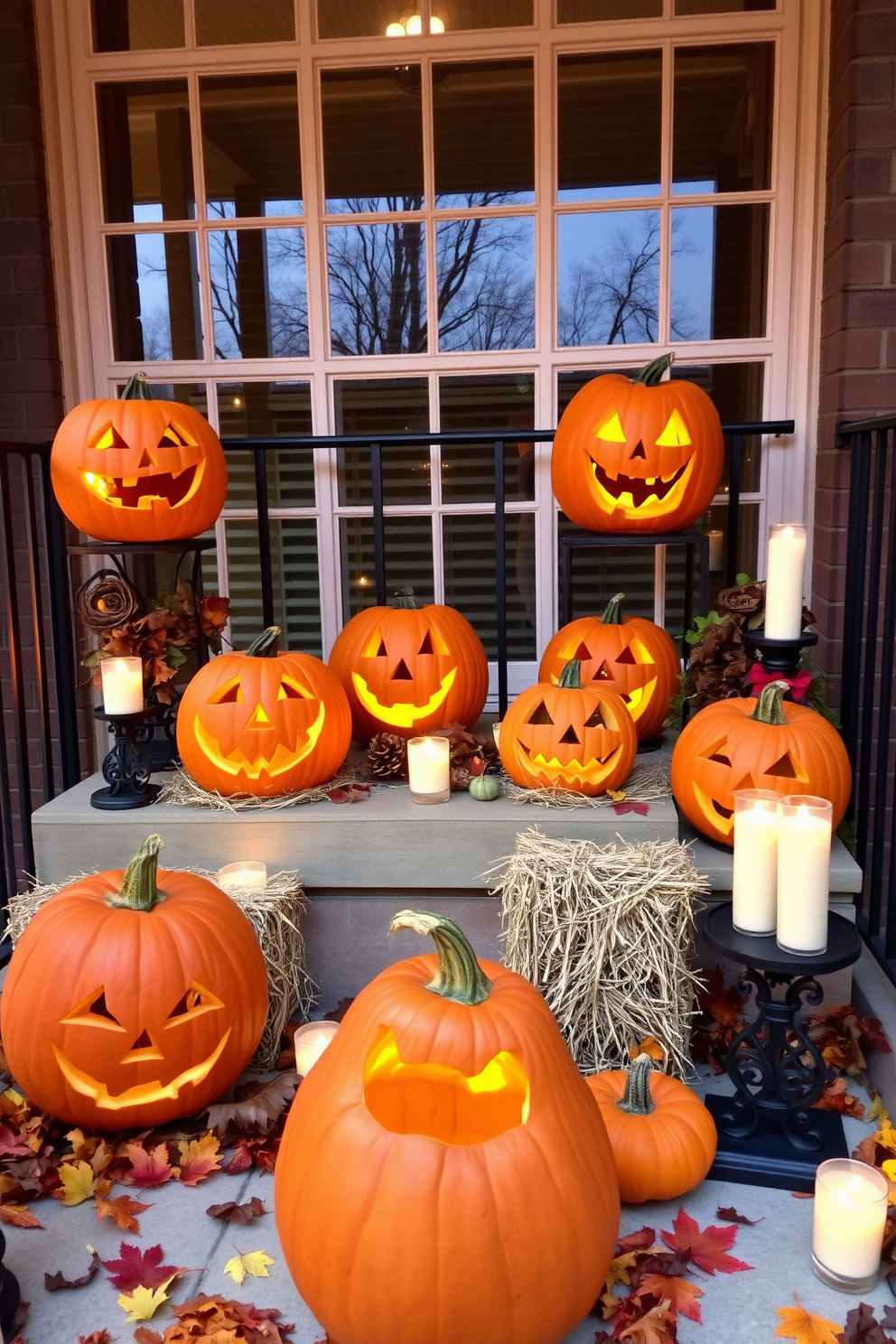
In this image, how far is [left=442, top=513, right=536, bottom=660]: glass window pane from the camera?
119 inches

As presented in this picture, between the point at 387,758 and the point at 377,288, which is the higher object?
the point at 377,288

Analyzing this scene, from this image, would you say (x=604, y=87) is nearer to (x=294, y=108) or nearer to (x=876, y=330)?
(x=294, y=108)

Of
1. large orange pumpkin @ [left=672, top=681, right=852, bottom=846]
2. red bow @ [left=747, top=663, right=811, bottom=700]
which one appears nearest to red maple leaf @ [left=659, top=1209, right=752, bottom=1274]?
large orange pumpkin @ [left=672, top=681, right=852, bottom=846]

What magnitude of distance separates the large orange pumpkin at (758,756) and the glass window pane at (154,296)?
78.1 inches

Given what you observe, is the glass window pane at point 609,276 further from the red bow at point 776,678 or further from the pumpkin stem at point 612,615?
the red bow at point 776,678

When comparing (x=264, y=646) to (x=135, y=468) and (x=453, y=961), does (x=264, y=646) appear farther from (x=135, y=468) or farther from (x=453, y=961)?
(x=453, y=961)

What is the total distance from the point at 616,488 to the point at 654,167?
105 centimetres

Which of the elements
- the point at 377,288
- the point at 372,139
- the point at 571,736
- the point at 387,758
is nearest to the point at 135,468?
the point at 387,758

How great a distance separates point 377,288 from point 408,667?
126cm

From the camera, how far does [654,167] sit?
9.21 feet

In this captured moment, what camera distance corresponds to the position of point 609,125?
2.79m

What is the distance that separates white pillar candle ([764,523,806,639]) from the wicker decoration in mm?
503

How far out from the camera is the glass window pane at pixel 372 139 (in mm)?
2838

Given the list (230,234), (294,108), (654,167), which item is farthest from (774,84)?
(230,234)
